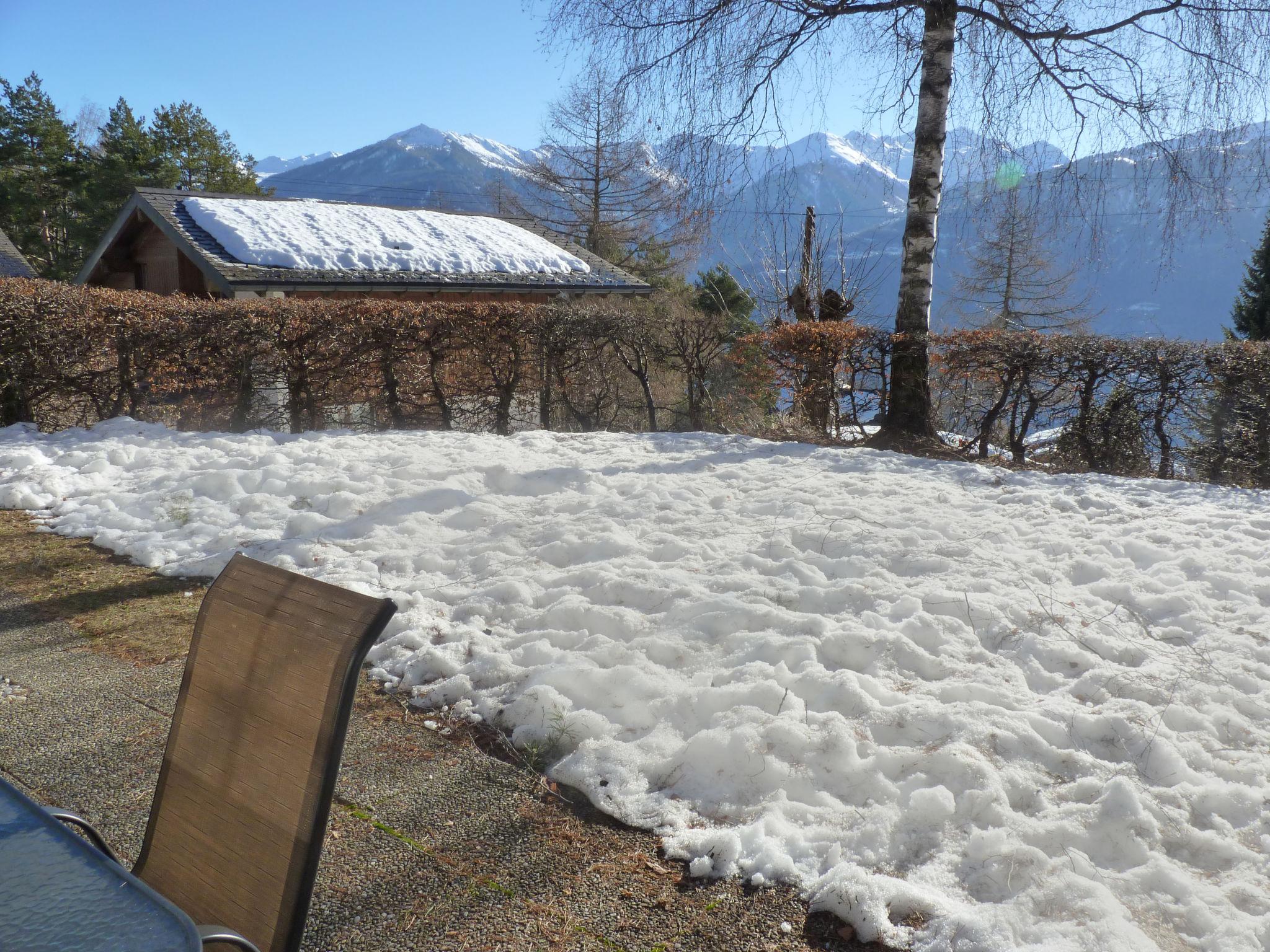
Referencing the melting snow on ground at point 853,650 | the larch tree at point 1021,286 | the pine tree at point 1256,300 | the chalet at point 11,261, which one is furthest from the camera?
the larch tree at point 1021,286

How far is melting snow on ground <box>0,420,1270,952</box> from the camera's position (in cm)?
240

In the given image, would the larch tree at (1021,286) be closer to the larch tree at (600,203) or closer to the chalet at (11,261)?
the larch tree at (600,203)

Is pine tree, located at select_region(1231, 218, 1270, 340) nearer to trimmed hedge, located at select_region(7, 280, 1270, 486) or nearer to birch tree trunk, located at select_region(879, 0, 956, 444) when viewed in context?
trimmed hedge, located at select_region(7, 280, 1270, 486)

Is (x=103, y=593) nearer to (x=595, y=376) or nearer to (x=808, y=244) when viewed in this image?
(x=595, y=376)

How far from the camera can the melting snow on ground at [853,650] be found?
2404 mm

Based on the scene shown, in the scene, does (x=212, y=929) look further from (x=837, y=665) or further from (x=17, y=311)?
(x=17, y=311)

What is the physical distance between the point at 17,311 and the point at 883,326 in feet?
28.0

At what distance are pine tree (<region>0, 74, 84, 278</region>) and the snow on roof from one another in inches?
910

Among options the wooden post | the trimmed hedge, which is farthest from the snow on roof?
the trimmed hedge

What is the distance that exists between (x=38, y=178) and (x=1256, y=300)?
141 ft

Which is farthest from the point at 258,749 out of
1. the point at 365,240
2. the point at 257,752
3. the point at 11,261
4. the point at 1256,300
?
the point at 11,261

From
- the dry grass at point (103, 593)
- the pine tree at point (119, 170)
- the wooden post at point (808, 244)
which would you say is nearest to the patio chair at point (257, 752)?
the dry grass at point (103, 593)

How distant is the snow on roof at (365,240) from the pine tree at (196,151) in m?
21.5

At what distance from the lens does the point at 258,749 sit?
1.55 m
